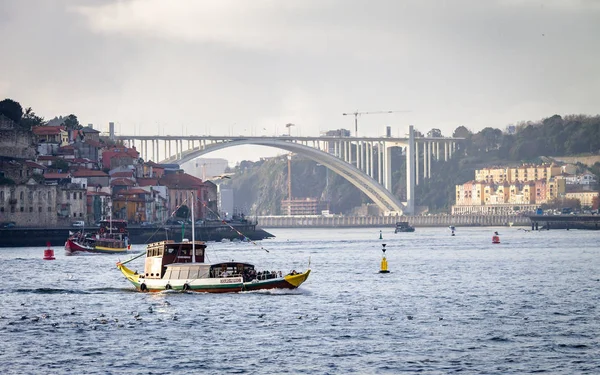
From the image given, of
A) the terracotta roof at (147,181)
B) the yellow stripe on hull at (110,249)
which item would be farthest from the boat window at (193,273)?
the terracotta roof at (147,181)

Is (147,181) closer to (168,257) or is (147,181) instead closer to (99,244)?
(99,244)

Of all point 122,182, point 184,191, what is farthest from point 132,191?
point 184,191

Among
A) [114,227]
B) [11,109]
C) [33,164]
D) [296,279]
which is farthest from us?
[11,109]

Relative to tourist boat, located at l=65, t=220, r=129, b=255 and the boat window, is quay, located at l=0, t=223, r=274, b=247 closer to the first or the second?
tourist boat, located at l=65, t=220, r=129, b=255

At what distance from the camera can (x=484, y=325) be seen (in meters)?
43.4

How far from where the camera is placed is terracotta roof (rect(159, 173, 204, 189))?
17038 cm

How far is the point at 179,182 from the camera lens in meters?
171

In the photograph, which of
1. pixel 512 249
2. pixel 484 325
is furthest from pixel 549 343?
pixel 512 249

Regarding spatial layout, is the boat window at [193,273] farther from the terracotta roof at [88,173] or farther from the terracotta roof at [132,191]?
the terracotta roof at [88,173]

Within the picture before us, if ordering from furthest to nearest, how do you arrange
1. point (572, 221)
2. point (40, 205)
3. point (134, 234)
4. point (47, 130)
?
point (572, 221), point (47, 130), point (40, 205), point (134, 234)

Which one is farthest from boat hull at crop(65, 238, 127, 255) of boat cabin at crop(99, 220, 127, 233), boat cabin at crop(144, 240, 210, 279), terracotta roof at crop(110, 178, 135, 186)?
terracotta roof at crop(110, 178, 135, 186)

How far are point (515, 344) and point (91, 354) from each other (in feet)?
42.2

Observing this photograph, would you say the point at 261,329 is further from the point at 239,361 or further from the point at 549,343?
the point at 549,343

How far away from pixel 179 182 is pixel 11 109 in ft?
80.3
